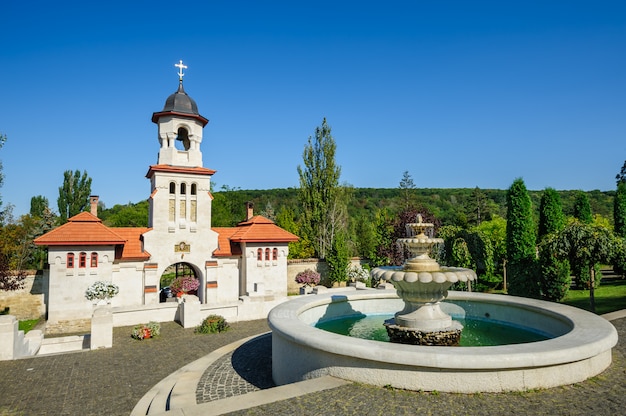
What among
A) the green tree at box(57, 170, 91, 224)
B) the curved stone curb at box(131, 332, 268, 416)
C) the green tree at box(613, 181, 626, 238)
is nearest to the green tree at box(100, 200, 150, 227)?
the green tree at box(57, 170, 91, 224)

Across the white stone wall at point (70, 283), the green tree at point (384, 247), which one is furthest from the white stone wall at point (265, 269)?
the green tree at point (384, 247)

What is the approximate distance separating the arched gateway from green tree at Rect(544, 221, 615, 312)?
548 inches

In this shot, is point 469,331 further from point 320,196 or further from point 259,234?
point 320,196

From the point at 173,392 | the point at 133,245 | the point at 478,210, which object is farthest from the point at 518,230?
the point at 478,210

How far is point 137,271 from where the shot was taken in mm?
21047

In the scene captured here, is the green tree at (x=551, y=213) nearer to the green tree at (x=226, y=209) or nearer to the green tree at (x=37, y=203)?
the green tree at (x=226, y=209)

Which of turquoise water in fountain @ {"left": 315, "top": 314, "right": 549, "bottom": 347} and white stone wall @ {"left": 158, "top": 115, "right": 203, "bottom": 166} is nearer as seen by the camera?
turquoise water in fountain @ {"left": 315, "top": 314, "right": 549, "bottom": 347}

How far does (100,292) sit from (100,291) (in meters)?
0.05

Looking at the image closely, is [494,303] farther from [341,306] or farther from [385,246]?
[385,246]

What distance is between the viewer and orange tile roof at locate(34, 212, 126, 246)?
62.0 feet

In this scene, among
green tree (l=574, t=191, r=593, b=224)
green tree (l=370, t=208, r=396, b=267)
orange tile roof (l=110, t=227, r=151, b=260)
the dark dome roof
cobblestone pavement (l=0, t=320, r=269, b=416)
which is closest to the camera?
cobblestone pavement (l=0, t=320, r=269, b=416)

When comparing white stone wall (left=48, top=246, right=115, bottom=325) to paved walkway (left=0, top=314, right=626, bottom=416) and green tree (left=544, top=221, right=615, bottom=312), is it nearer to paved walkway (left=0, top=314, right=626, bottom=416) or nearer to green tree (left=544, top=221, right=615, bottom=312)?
paved walkway (left=0, top=314, right=626, bottom=416)

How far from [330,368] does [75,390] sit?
7007 millimetres

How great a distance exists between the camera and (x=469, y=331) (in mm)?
10992
